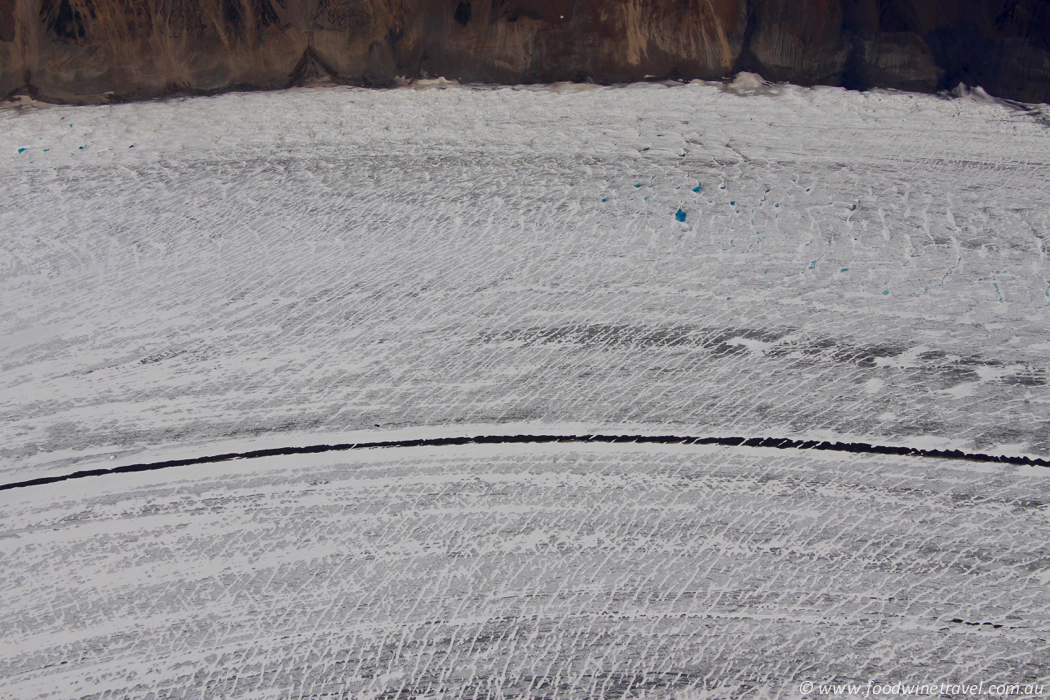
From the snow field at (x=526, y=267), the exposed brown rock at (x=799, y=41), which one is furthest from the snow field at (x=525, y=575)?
the exposed brown rock at (x=799, y=41)

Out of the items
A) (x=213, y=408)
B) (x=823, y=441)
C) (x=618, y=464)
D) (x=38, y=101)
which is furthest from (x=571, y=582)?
(x=38, y=101)

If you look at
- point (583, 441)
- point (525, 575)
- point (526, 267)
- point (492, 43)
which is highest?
point (492, 43)

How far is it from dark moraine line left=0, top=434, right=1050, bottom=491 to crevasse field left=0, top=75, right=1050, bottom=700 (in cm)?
2

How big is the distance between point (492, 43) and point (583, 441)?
149 centimetres

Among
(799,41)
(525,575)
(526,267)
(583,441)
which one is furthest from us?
(799,41)

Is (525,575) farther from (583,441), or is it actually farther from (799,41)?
(799,41)

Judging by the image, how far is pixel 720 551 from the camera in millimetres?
1227

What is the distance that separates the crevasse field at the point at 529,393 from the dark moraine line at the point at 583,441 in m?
0.02

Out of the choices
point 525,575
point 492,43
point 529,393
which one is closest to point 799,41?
point 492,43

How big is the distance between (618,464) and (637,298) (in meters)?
0.44

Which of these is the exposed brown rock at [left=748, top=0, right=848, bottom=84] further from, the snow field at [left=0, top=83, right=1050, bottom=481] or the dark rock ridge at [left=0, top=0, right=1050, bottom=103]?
the snow field at [left=0, top=83, right=1050, bottom=481]

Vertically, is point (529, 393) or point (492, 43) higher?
point (492, 43)

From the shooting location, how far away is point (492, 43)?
2256 millimetres

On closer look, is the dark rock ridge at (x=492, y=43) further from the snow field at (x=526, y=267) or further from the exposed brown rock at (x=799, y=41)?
the snow field at (x=526, y=267)
